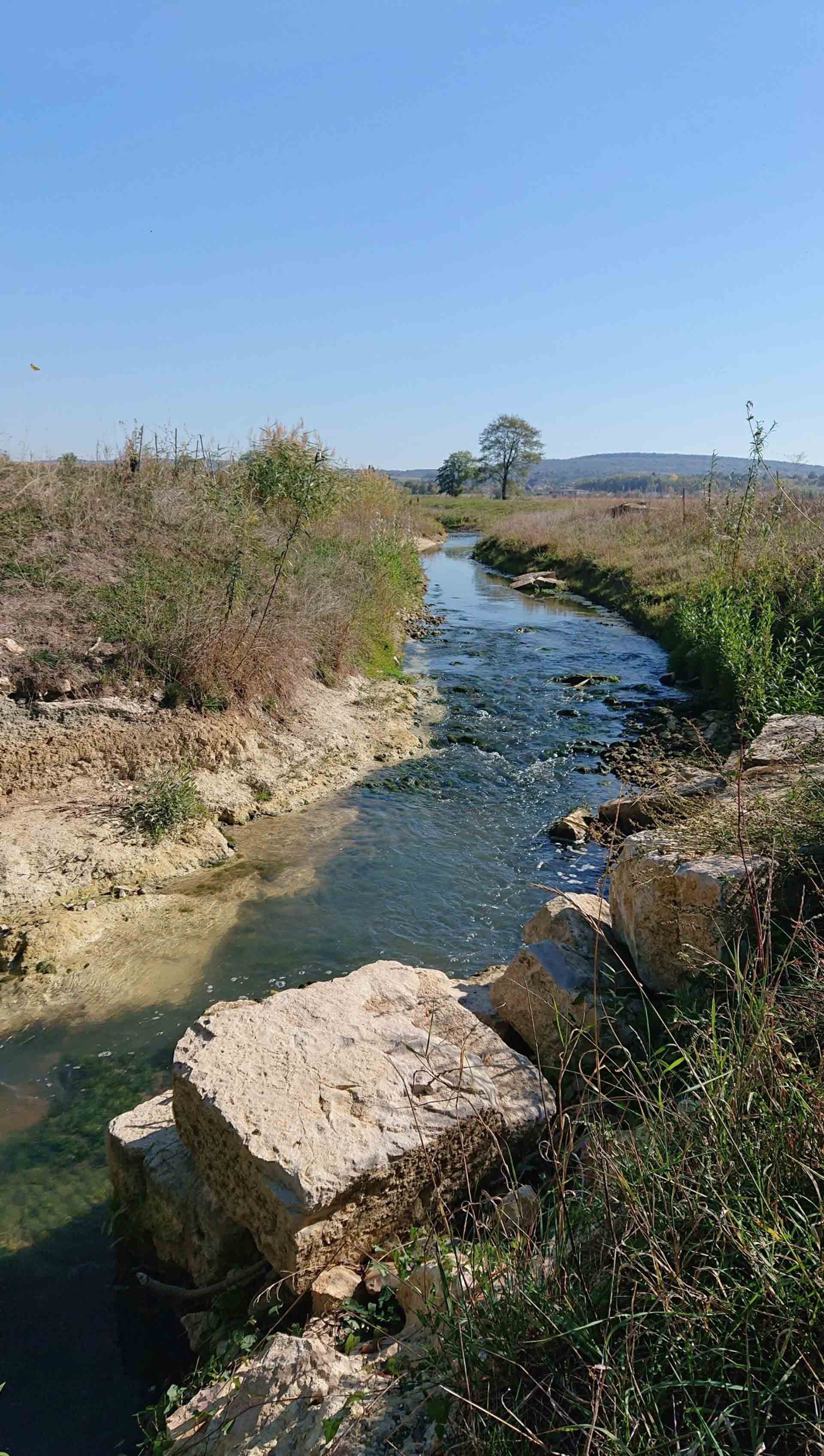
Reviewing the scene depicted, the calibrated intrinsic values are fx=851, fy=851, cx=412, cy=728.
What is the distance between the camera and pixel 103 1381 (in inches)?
145

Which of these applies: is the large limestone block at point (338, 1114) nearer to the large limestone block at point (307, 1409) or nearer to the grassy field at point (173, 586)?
the large limestone block at point (307, 1409)

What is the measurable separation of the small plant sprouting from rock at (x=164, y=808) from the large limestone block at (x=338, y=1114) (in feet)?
14.1

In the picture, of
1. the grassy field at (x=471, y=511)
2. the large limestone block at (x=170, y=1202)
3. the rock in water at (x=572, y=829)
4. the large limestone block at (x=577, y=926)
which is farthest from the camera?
the grassy field at (x=471, y=511)

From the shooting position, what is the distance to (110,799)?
28.7 feet

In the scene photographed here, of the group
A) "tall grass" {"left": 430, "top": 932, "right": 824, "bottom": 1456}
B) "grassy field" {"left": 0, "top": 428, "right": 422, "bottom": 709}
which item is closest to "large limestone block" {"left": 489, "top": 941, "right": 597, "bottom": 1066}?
"tall grass" {"left": 430, "top": 932, "right": 824, "bottom": 1456}

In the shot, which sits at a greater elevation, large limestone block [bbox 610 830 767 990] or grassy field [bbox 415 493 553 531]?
grassy field [bbox 415 493 553 531]

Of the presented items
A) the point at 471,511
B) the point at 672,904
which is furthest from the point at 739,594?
the point at 471,511

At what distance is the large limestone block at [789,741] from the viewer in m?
5.80

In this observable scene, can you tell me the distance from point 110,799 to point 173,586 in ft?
11.7

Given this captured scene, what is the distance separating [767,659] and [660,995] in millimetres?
7051

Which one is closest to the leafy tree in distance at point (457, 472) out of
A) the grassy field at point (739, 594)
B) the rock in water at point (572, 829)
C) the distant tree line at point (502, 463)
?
the distant tree line at point (502, 463)

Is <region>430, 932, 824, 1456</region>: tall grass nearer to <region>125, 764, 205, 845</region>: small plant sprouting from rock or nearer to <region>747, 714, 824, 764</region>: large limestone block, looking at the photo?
<region>747, 714, 824, 764</region>: large limestone block

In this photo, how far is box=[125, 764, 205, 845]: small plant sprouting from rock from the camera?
8.55 meters

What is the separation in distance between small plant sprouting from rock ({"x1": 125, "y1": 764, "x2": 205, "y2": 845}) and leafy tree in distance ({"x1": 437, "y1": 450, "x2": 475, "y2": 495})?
89021 millimetres
